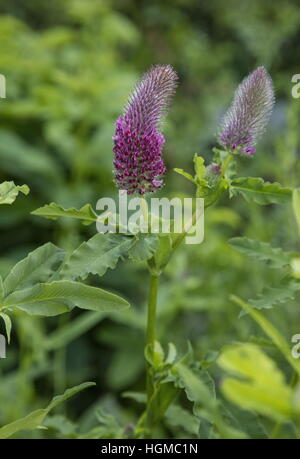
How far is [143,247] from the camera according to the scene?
0.72 m

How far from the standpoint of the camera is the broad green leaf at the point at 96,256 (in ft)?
2.34

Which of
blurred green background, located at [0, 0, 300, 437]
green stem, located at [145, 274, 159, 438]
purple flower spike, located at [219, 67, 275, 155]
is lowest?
green stem, located at [145, 274, 159, 438]

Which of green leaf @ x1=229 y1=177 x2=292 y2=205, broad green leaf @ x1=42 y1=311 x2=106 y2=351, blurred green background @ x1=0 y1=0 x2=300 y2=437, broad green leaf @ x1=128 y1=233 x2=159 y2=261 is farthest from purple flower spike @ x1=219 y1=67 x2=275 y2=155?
broad green leaf @ x1=42 y1=311 x2=106 y2=351

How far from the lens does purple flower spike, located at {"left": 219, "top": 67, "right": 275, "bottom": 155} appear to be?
774 mm

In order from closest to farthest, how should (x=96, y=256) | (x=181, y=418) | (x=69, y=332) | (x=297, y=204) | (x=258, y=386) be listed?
(x=258, y=386), (x=297, y=204), (x=96, y=256), (x=181, y=418), (x=69, y=332)

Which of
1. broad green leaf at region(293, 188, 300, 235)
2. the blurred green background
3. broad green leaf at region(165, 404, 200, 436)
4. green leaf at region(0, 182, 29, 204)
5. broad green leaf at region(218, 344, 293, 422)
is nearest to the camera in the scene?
broad green leaf at region(218, 344, 293, 422)

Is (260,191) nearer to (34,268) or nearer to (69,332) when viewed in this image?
(34,268)

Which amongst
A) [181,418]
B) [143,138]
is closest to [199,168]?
[143,138]

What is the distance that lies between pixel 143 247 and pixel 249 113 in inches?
7.6

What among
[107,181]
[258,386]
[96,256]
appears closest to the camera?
[258,386]

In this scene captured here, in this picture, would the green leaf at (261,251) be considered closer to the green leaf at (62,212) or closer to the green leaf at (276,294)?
the green leaf at (276,294)

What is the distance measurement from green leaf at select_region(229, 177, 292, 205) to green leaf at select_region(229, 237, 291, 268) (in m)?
0.06

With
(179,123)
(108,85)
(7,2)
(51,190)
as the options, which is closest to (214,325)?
(51,190)

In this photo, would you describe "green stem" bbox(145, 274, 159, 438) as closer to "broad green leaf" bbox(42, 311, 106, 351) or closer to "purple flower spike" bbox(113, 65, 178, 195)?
"purple flower spike" bbox(113, 65, 178, 195)
